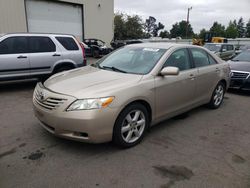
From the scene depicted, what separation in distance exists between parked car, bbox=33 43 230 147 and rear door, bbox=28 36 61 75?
10.1 ft

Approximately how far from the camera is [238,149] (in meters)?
3.38

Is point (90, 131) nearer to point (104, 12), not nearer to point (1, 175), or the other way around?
point (1, 175)

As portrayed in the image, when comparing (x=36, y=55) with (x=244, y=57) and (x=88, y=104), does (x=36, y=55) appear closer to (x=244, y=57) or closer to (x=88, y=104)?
(x=88, y=104)

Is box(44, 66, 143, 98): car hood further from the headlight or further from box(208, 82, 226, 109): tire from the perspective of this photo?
box(208, 82, 226, 109): tire

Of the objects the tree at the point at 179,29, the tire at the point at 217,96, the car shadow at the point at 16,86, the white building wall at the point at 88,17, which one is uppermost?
the tree at the point at 179,29

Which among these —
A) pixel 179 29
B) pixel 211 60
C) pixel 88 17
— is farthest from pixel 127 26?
pixel 179 29

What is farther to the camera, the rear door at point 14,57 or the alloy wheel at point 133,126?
the rear door at point 14,57

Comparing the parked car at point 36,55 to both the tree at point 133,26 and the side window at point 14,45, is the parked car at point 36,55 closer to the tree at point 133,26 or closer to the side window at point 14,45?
the side window at point 14,45

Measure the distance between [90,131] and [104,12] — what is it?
18.2 meters

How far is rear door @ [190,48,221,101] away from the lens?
446cm

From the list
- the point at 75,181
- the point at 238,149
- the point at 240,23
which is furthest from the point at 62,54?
the point at 240,23

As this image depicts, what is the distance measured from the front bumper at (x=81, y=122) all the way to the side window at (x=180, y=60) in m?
1.52

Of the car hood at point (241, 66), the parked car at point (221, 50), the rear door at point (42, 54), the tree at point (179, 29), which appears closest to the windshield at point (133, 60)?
the rear door at point (42, 54)

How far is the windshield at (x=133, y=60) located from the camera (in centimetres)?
365
